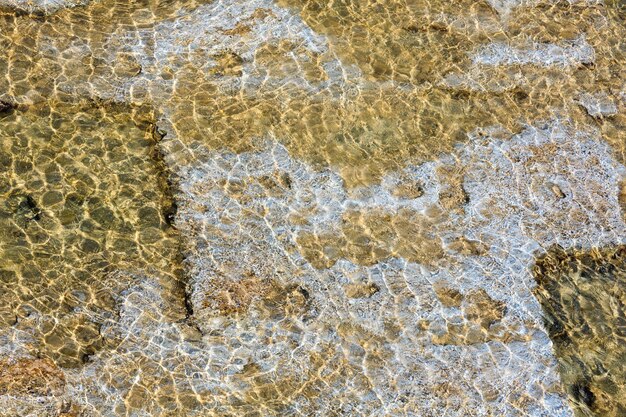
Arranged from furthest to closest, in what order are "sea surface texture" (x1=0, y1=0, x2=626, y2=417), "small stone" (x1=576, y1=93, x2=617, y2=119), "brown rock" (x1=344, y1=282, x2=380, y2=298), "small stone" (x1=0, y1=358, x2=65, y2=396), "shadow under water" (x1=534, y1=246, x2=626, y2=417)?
"small stone" (x1=576, y1=93, x2=617, y2=119) → "brown rock" (x1=344, y1=282, x2=380, y2=298) → "shadow under water" (x1=534, y1=246, x2=626, y2=417) → "sea surface texture" (x1=0, y1=0, x2=626, y2=417) → "small stone" (x1=0, y1=358, x2=65, y2=396)

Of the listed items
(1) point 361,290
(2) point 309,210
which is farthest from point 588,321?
(2) point 309,210

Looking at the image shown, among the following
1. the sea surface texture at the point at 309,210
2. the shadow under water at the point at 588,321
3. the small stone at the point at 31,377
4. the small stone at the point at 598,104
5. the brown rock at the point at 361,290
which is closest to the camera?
the small stone at the point at 31,377

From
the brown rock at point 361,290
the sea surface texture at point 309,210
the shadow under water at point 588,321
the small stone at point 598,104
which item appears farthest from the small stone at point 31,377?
the small stone at point 598,104

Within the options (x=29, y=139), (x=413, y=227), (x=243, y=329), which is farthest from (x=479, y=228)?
(x=29, y=139)

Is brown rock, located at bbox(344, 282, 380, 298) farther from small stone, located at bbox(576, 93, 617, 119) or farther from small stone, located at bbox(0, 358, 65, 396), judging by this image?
small stone, located at bbox(576, 93, 617, 119)

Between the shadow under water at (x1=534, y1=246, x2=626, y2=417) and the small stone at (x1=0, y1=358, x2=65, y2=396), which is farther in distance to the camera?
the shadow under water at (x1=534, y1=246, x2=626, y2=417)

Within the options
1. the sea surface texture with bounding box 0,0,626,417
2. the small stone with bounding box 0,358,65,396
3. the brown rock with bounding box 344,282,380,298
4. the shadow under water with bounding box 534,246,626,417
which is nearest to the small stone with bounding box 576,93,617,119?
the sea surface texture with bounding box 0,0,626,417

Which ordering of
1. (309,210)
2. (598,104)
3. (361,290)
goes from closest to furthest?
(361,290) → (309,210) → (598,104)

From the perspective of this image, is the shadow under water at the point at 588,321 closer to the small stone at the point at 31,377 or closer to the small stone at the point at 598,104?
the small stone at the point at 598,104

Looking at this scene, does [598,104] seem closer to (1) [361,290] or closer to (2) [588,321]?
(2) [588,321]

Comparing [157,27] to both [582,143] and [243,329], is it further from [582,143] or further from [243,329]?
[582,143]
